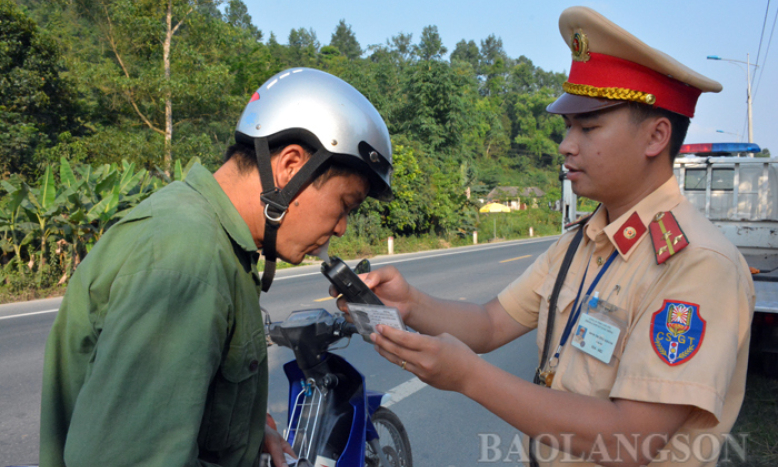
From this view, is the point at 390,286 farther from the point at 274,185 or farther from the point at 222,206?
the point at 222,206

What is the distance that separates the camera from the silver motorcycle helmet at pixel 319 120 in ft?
5.42

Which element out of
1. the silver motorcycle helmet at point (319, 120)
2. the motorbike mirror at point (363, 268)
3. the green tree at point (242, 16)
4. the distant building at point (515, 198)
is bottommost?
the distant building at point (515, 198)

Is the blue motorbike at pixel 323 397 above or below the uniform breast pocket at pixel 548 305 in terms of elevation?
below

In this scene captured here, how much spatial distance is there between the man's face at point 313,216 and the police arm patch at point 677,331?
3.20 feet

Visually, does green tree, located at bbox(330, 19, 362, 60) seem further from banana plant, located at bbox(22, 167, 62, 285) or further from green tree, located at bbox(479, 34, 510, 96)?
banana plant, located at bbox(22, 167, 62, 285)

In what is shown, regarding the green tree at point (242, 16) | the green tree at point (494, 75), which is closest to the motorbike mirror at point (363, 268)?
the green tree at point (242, 16)

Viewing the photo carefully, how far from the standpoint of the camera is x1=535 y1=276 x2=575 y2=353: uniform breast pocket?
175 cm

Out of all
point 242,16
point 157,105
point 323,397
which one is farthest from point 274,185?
point 242,16

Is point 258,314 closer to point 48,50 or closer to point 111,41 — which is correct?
point 48,50

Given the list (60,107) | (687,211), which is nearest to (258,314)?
(687,211)

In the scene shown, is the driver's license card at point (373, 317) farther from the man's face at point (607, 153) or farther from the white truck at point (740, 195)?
the white truck at point (740, 195)

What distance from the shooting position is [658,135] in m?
1.59

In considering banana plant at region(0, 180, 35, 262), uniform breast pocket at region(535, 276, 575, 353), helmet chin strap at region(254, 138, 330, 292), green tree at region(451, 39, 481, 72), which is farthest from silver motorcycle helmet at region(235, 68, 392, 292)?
green tree at region(451, 39, 481, 72)

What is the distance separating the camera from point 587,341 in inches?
61.3
